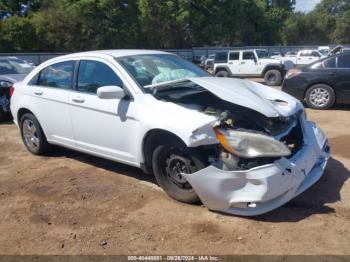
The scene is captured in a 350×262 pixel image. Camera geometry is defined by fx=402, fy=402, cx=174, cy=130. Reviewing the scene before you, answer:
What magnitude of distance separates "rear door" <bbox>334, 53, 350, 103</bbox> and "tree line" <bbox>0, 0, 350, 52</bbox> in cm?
3273

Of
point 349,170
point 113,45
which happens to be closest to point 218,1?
point 113,45

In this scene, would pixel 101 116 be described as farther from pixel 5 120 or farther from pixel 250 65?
pixel 250 65

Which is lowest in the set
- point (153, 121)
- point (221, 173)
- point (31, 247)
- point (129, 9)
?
point (31, 247)

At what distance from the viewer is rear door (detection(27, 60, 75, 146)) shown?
5316 mm

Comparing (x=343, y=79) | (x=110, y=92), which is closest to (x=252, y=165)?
(x=110, y=92)

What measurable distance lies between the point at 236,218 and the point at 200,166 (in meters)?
0.61

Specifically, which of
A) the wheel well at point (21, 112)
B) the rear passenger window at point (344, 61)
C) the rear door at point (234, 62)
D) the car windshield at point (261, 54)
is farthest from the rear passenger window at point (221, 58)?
the wheel well at point (21, 112)

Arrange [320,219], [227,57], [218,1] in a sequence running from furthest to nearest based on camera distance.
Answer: [218,1] → [227,57] → [320,219]

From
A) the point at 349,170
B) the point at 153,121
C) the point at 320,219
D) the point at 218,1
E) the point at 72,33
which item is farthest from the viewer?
the point at 218,1

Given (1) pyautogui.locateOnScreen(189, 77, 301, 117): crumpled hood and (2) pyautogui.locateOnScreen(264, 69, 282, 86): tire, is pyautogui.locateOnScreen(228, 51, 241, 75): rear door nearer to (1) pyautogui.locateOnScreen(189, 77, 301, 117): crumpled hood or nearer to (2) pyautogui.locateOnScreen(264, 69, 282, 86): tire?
(2) pyautogui.locateOnScreen(264, 69, 282, 86): tire

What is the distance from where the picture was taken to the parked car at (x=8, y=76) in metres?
9.21

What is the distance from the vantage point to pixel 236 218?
3879 millimetres

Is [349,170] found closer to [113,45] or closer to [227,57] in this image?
[227,57]

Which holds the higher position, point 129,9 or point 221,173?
point 129,9
